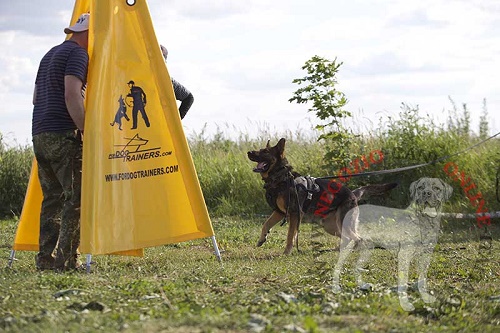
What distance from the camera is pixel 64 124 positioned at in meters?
7.36

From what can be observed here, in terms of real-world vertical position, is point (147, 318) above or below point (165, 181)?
below

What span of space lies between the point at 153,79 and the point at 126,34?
1.59 ft

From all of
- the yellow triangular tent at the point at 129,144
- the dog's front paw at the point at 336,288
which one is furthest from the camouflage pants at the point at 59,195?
the dog's front paw at the point at 336,288

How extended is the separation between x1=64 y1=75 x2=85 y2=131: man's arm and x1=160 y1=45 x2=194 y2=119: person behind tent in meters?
1.09

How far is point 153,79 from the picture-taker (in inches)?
291

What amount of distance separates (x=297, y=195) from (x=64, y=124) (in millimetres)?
3112

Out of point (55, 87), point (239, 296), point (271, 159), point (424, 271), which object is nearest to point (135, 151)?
point (55, 87)

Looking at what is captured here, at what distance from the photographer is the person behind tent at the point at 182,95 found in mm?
8023

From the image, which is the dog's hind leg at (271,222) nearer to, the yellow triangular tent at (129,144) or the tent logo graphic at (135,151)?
the yellow triangular tent at (129,144)

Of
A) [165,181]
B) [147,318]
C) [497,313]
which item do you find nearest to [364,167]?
[165,181]

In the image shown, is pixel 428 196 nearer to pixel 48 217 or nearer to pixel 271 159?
pixel 271 159

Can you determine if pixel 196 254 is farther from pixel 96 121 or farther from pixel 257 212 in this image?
pixel 257 212

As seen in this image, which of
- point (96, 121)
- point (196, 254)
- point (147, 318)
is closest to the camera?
point (147, 318)
